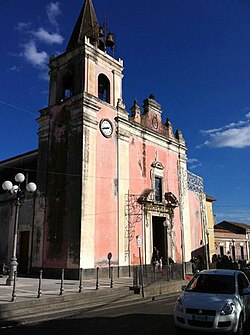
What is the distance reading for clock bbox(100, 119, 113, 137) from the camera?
21.5m

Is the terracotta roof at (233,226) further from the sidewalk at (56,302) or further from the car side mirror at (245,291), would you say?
the car side mirror at (245,291)

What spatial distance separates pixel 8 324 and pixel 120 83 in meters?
18.8

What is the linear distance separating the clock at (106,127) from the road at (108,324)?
1280cm

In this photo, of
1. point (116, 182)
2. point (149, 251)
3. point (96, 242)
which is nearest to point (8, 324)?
point (96, 242)

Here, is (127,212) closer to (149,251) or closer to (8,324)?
(149,251)

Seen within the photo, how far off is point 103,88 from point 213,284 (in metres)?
18.4

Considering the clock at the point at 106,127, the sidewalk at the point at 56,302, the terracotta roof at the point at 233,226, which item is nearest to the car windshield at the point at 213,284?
the sidewalk at the point at 56,302

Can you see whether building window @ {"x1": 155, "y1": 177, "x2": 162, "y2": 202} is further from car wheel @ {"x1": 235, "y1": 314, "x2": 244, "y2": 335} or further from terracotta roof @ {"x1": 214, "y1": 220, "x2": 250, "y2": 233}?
terracotta roof @ {"x1": 214, "y1": 220, "x2": 250, "y2": 233}

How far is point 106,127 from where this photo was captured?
2178cm

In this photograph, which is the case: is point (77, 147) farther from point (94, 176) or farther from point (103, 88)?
point (103, 88)

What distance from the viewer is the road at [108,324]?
769cm

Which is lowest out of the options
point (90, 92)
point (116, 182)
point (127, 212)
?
point (127, 212)

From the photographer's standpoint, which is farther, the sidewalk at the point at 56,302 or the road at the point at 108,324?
the sidewalk at the point at 56,302

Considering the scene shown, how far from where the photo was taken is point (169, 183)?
89.1ft
